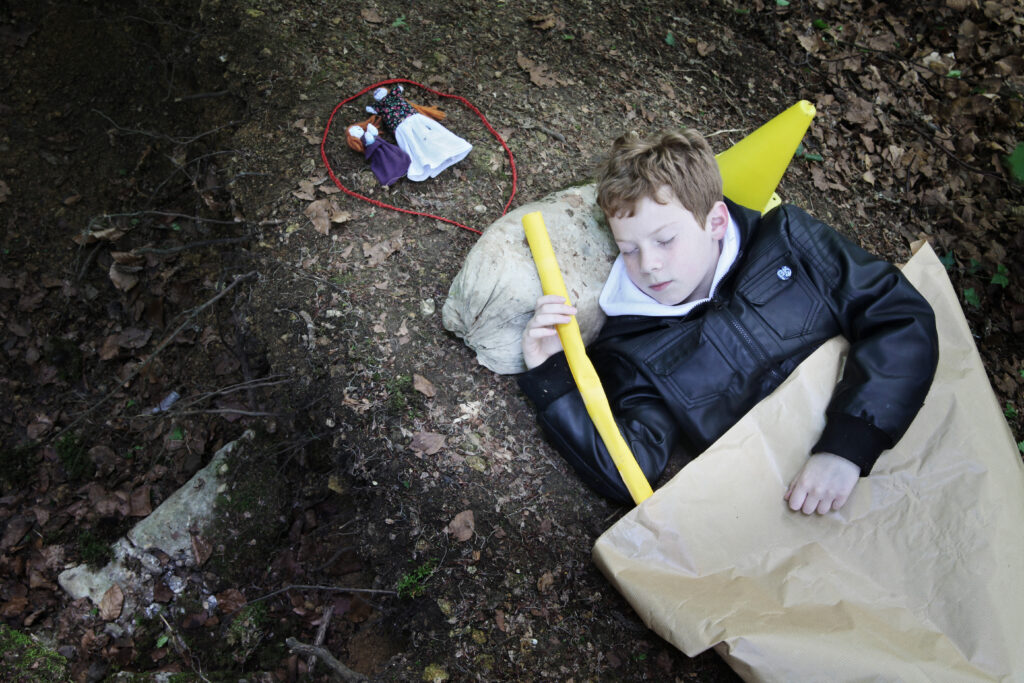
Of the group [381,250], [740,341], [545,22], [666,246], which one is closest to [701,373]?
[740,341]

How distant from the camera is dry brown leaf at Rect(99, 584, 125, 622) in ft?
8.09

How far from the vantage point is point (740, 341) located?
2547 mm

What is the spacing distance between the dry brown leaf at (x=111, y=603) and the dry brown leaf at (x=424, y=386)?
144cm

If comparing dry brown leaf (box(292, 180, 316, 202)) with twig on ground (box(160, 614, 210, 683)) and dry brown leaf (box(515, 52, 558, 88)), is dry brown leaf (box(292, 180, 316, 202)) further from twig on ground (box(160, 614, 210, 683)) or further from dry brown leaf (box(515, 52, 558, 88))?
twig on ground (box(160, 614, 210, 683))

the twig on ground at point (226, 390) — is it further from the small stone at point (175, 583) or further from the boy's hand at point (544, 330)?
the boy's hand at point (544, 330)

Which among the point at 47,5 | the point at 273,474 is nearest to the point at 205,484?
the point at 273,474

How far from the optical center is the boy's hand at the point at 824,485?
224cm

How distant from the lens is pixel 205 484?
8.87ft

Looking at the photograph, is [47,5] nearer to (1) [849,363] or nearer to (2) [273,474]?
(2) [273,474]

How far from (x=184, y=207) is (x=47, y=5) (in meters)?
1.54

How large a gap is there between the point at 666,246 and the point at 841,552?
130 cm

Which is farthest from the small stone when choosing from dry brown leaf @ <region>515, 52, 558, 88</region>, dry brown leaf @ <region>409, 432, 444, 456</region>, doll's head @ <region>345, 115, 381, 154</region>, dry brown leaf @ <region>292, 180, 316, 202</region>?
dry brown leaf @ <region>515, 52, 558, 88</region>

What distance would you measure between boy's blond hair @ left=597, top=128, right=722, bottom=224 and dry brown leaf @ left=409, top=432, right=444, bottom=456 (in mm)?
1197

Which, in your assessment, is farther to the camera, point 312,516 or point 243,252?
point 243,252
